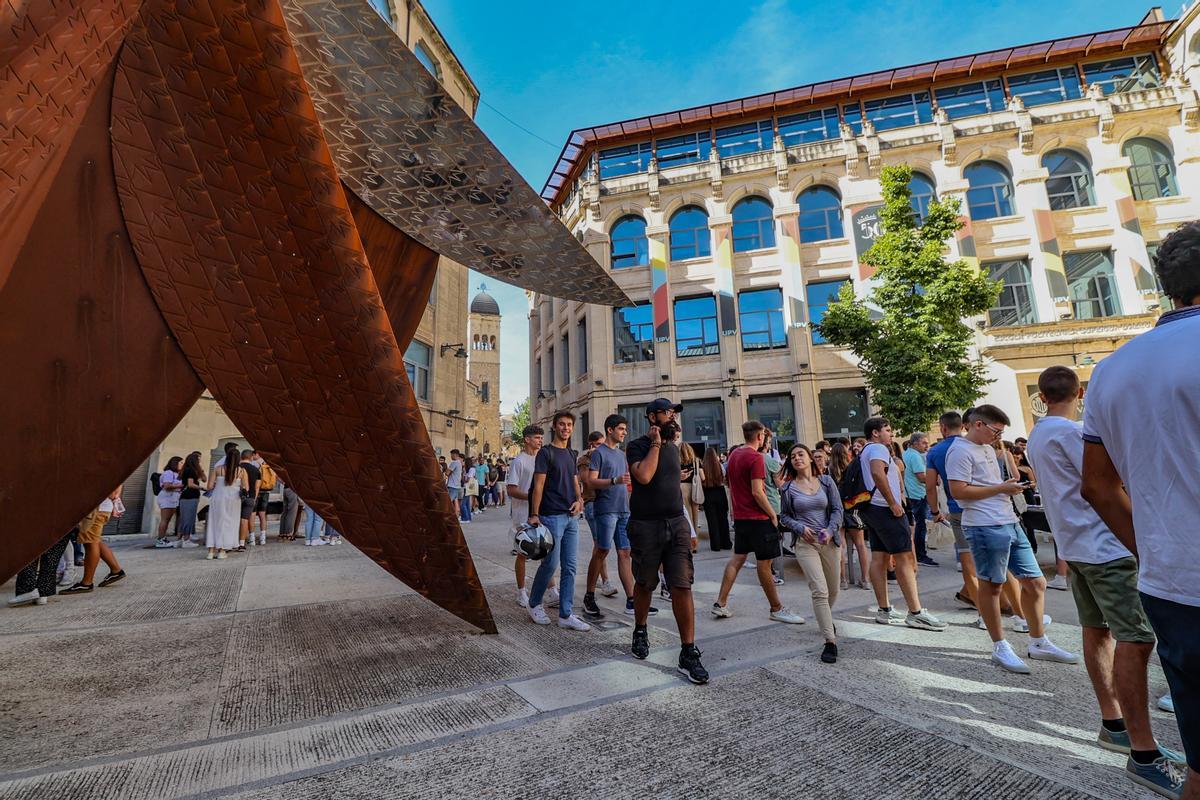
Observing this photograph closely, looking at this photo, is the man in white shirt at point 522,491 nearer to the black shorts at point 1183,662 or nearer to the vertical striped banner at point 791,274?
the black shorts at point 1183,662

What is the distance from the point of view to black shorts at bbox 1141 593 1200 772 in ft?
4.88

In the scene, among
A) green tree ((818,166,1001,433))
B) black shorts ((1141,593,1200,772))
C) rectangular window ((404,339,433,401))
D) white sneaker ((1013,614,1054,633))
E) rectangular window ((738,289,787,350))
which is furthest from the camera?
rectangular window ((738,289,787,350))

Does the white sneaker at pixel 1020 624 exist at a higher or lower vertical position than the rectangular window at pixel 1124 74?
lower

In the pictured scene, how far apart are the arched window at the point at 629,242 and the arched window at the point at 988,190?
14.1 meters

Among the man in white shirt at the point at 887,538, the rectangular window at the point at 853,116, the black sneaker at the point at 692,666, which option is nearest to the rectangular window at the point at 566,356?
the rectangular window at the point at 853,116

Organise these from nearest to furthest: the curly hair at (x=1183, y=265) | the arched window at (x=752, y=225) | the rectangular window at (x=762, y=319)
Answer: the curly hair at (x=1183, y=265)
the rectangular window at (x=762, y=319)
the arched window at (x=752, y=225)

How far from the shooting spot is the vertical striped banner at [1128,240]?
18844mm

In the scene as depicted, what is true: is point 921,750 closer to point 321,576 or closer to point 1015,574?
point 1015,574

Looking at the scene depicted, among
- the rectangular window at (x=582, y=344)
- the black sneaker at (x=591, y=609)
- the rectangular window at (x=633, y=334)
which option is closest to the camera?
the black sneaker at (x=591, y=609)

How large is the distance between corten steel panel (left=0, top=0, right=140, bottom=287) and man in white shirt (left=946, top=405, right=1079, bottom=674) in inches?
235

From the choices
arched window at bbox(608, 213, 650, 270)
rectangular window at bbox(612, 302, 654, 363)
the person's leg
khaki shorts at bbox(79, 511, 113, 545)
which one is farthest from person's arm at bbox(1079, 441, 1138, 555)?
arched window at bbox(608, 213, 650, 270)

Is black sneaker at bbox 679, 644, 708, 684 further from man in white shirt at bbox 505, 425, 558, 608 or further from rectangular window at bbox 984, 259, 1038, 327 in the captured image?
rectangular window at bbox 984, 259, 1038, 327

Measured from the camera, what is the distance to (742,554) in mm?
4926

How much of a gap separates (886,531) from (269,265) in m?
5.61
